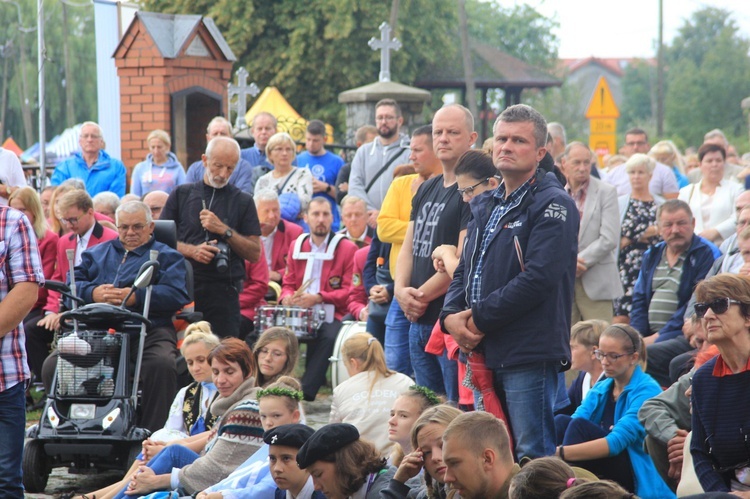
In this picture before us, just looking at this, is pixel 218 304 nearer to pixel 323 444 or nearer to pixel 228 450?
pixel 228 450

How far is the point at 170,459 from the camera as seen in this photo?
664 cm

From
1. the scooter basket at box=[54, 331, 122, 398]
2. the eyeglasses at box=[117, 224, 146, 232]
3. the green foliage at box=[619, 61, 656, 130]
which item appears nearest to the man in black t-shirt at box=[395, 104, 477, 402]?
the scooter basket at box=[54, 331, 122, 398]

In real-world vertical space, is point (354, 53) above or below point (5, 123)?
above

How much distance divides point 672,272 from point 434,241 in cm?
294

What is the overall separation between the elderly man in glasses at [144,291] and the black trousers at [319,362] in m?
1.79

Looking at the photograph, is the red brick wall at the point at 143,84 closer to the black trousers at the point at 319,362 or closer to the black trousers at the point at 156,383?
the black trousers at the point at 319,362

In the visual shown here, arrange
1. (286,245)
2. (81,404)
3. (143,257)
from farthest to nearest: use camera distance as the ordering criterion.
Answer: (286,245) < (143,257) < (81,404)

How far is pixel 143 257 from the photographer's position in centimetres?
854

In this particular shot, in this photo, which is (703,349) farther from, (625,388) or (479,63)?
(479,63)

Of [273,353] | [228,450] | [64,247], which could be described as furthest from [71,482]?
[64,247]

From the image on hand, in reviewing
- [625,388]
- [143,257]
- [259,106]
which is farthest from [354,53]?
[625,388]

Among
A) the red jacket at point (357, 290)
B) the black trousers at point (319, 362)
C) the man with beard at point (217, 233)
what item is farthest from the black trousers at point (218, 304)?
the red jacket at point (357, 290)

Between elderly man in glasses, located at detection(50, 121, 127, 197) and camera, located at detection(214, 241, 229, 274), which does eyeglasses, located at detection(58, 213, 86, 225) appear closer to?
camera, located at detection(214, 241, 229, 274)

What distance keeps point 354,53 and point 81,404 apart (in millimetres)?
28849
